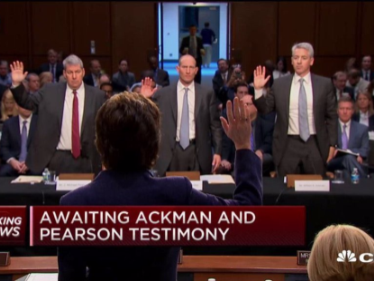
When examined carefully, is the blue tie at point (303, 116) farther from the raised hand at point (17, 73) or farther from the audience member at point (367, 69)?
the audience member at point (367, 69)

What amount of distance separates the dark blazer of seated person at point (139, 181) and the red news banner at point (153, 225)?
205 millimetres

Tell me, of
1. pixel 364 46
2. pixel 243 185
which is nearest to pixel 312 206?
pixel 243 185

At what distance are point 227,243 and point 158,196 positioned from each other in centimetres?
30

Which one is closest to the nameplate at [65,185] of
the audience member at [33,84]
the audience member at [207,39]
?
the audience member at [33,84]

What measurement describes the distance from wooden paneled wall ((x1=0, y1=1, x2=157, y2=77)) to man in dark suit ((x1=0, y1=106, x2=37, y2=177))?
6927mm

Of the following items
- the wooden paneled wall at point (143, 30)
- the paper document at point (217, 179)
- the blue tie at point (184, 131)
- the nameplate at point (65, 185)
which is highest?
the wooden paneled wall at point (143, 30)

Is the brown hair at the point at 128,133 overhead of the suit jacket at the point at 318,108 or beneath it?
overhead

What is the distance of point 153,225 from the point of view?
1.07m

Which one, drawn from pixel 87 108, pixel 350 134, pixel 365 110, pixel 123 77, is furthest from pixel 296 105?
pixel 123 77

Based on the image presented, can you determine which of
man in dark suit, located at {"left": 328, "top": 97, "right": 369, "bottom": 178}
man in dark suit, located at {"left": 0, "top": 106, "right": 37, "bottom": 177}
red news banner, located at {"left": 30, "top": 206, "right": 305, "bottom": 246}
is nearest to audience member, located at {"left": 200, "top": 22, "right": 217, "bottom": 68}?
man in dark suit, located at {"left": 328, "top": 97, "right": 369, "bottom": 178}

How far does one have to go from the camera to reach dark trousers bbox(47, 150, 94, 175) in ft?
14.9

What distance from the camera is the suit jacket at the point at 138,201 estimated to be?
1253 mm

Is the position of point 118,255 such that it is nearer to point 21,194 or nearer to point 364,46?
point 21,194

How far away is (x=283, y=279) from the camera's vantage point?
8.64 ft
